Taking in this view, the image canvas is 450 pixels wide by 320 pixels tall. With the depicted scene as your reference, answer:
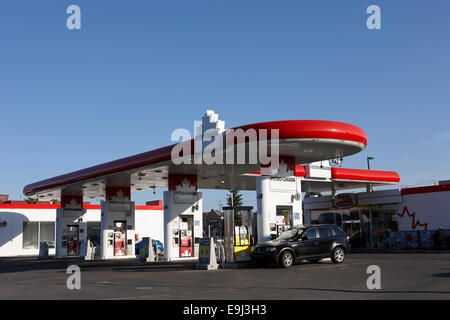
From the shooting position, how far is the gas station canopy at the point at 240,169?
57.8 feet

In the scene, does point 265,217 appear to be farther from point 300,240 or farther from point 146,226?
point 146,226

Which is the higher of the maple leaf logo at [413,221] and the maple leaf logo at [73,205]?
the maple leaf logo at [73,205]

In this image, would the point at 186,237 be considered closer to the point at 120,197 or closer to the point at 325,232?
the point at 120,197

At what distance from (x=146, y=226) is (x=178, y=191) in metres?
26.5

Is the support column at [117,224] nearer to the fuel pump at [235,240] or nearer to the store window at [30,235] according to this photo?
the fuel pump at [235,240]

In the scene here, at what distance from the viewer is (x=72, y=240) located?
35219mm

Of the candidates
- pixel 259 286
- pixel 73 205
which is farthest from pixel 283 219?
pixel 73 205

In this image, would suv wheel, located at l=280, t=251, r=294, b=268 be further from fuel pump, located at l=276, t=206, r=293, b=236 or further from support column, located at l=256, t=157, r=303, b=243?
fuel pump, located at l=276, t=206, r=293, b=236

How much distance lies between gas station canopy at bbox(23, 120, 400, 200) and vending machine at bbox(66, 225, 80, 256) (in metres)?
2.69

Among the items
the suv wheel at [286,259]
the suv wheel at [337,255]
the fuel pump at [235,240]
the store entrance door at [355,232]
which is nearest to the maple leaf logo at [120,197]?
the fuel pump at [235,240]

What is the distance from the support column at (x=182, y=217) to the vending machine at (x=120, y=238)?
258 inches

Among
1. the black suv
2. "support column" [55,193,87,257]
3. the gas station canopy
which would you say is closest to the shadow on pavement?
the black suv

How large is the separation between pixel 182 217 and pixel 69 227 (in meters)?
13.3

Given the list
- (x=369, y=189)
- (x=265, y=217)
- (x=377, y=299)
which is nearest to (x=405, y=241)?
(x=369, y=189)
